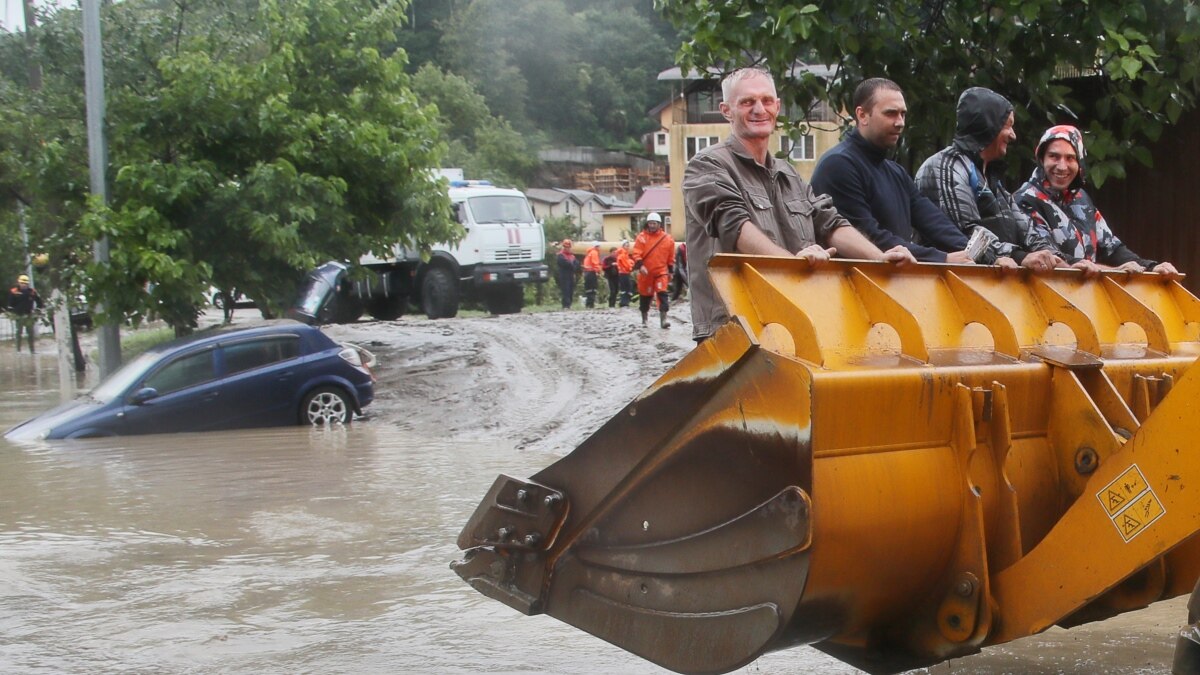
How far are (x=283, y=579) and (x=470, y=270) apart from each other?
70.5 feet

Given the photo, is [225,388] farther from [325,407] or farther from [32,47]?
[32,47]

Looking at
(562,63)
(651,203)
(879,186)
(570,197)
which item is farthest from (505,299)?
(562,63)

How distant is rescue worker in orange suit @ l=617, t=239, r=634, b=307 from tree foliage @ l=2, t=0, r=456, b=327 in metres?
10.2

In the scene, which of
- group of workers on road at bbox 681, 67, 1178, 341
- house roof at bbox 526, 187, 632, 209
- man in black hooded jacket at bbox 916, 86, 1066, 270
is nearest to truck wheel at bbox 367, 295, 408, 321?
group of workers on road at bbox 681, 67, 1178, 341

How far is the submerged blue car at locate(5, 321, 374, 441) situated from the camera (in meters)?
15.5

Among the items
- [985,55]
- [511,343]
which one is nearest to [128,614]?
[985,55]

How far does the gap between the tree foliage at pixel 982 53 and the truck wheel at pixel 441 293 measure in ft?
62.0

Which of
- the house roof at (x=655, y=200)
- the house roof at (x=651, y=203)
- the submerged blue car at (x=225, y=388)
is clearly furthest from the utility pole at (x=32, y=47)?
the house roof at (x=655, y=200)

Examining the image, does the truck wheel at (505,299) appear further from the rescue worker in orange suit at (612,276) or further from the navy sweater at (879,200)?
the navy sweater at (879,200)

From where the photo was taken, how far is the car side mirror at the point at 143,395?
15.6m

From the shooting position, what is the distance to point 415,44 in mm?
79625

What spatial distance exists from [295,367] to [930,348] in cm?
1286

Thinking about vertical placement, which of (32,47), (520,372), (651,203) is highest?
(651,203)

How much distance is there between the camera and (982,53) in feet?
31.8
